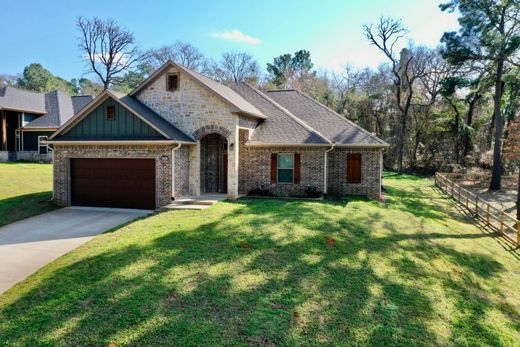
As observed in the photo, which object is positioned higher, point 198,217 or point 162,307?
point 198,217

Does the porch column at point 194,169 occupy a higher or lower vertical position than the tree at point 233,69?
lower

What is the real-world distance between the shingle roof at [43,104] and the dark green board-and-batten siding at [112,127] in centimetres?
1829

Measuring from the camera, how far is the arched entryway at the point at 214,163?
18234 millimetres

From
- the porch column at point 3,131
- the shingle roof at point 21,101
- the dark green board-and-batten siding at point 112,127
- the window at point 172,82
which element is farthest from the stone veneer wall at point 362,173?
the porch column at point 3,131

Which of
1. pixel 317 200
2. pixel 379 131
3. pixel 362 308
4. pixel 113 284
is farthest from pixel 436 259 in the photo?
pixel 379 131

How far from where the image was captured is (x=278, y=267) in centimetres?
848

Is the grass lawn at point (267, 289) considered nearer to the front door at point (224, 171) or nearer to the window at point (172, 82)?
the front door at point (224, 171)

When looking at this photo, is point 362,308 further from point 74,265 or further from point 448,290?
point 74,265

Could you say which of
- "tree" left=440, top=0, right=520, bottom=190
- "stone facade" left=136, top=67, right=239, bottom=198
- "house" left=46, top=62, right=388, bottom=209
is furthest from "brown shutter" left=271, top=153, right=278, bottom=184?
"tree" left=440, top=0, right=520, bottom=190

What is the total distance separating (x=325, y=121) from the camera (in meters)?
20.6

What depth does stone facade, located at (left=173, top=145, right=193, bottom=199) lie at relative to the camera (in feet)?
50.7

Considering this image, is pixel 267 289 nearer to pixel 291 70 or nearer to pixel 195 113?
pixel 195 113

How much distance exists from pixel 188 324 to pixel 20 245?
7078mm

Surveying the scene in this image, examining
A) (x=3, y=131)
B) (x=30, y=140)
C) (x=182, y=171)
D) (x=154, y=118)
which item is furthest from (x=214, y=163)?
(x=3, y=131)
